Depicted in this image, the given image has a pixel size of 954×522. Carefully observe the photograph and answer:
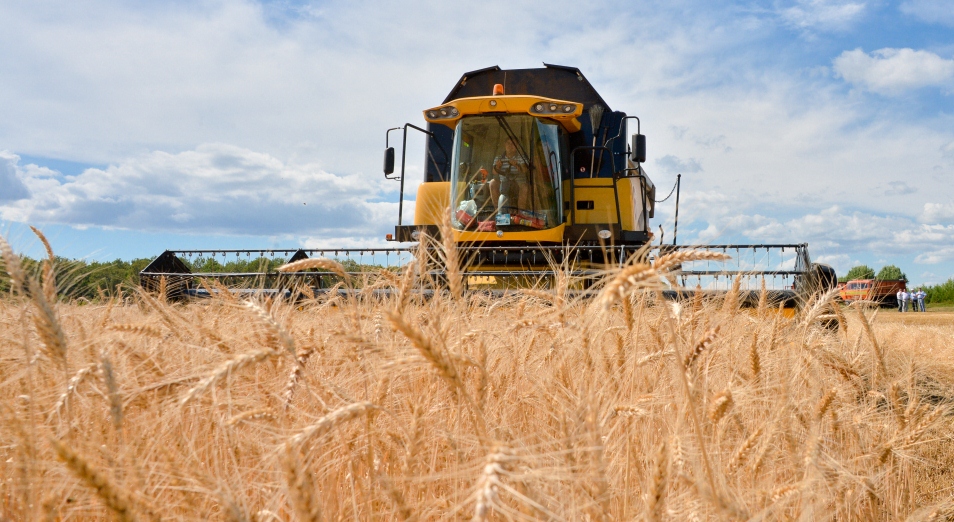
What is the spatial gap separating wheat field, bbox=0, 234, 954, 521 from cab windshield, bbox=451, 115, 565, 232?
4494 millimetres

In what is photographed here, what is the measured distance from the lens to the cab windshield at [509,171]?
23.9 feet

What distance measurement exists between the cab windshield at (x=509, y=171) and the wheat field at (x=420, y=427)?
449cm

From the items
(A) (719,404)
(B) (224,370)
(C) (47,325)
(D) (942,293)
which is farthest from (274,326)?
(D) (942,293)

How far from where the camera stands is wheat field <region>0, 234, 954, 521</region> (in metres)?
1.08

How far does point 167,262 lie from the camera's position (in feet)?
29.0

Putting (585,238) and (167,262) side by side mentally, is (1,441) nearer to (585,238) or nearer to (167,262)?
(585,238)

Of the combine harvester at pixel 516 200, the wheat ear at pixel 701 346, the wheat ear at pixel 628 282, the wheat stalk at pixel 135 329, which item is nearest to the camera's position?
the wheat ear at pixel 628 282

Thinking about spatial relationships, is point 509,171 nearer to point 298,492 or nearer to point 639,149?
point 639,149

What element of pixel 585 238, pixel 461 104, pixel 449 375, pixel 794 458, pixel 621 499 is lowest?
pixel 621 499

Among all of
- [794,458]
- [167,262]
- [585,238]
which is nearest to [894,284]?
[585,238]

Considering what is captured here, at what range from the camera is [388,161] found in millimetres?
8195

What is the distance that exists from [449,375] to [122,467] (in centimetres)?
70

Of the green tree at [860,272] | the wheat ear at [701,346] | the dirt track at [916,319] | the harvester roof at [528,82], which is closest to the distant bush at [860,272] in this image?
the green tree at [860,272]

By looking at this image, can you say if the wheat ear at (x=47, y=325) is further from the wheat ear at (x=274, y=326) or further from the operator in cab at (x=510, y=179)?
the operator in cab at (x=510, y=179)
